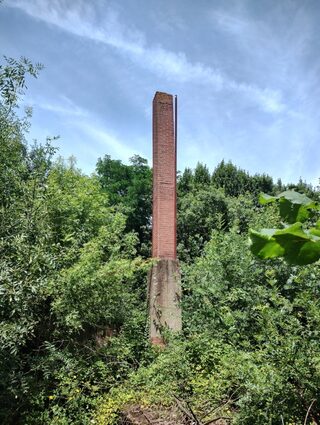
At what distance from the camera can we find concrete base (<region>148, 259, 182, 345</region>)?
861 centimetres

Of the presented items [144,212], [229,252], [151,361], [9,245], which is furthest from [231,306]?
[144,212]

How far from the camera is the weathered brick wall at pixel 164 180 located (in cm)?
988

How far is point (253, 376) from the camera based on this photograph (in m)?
4.32

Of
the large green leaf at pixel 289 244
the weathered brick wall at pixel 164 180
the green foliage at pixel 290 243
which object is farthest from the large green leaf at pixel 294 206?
the weathered brick wall at pixel 164 180

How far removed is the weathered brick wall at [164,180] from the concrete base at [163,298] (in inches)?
17.7

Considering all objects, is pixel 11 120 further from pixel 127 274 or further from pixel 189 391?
pixel 189 391

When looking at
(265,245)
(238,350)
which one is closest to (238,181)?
(238,350)

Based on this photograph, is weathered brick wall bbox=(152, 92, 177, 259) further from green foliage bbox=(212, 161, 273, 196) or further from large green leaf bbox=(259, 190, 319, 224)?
green foliage bbox=(212, 161, 273, 196)

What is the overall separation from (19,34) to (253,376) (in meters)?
5.10

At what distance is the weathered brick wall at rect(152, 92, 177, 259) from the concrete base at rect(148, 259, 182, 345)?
0.45m

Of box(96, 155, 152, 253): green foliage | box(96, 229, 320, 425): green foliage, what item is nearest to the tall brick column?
box(96, 229, 320, 425): green foliage

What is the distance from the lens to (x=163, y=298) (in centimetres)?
892

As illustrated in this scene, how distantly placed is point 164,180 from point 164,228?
1.30m

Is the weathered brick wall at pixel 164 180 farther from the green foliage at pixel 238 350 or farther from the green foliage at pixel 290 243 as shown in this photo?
the green foliage at pixel 290 243
